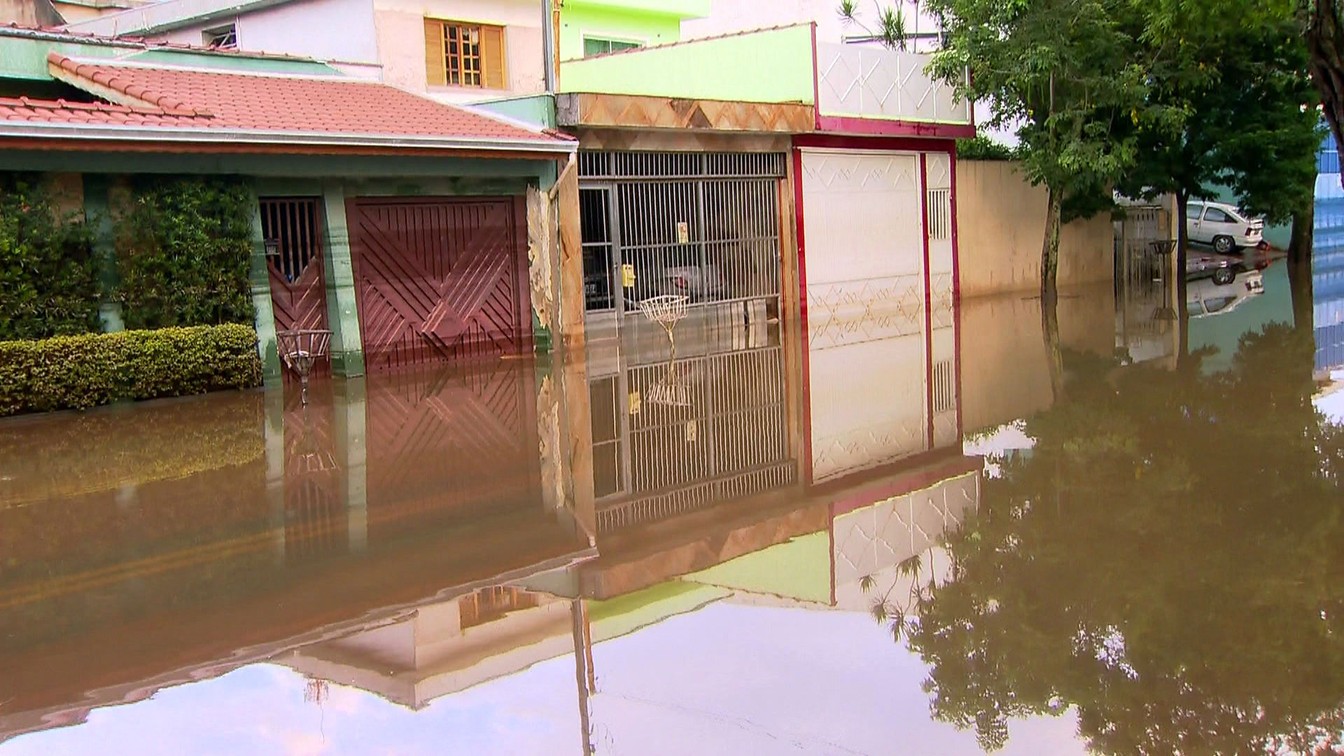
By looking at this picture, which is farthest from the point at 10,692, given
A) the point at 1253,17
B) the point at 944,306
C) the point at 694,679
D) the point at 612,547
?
the point at 944,306

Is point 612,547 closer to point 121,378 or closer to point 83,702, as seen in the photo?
point 83,702

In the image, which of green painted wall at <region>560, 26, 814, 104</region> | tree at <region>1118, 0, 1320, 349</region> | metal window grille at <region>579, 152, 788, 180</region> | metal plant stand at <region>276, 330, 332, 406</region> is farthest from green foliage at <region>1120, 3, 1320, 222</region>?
metal plant stand at <region>276, 330, 332, 406</region>

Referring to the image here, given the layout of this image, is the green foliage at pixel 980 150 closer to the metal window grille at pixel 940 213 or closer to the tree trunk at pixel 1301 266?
the metal window grille at pixel 940 213

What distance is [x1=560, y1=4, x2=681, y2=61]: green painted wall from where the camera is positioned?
2531cm

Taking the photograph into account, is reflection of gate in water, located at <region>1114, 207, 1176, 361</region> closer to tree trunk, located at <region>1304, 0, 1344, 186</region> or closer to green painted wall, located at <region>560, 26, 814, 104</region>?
green painted wall, located at <region>560, 26, 814, 104</region>

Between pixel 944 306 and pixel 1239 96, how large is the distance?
7995 mm

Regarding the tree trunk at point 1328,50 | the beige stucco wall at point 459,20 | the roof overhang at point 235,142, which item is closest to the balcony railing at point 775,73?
the beige stucco wall at point 459,20

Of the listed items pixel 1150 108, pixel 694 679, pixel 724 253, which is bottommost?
pixel 694 679

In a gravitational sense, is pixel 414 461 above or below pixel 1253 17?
below

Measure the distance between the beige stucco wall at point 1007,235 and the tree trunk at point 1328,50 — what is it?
1036 centimetres

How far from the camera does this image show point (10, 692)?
5.28 m

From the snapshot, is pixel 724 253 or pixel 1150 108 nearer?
pixel 724 253

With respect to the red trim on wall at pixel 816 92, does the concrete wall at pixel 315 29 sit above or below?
above

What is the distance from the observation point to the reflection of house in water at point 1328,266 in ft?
49.8
